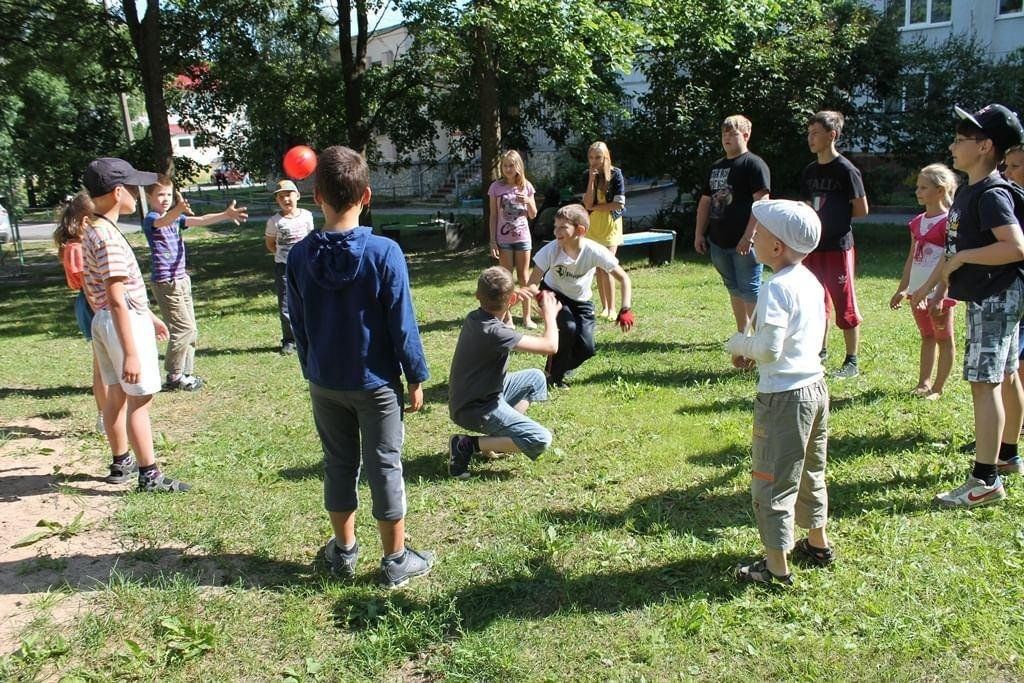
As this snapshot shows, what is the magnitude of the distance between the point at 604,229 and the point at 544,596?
228 inches

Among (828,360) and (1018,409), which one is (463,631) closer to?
(1018,409)

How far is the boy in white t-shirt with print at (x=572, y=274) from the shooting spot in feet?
20.6

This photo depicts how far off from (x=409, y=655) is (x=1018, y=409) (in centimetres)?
353

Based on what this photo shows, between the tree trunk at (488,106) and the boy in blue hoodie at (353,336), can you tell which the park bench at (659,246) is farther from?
the boy in blue hoodie at (353,336)

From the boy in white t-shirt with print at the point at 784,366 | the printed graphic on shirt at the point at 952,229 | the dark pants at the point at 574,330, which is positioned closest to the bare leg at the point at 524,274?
the dark pants at the point at 574,330

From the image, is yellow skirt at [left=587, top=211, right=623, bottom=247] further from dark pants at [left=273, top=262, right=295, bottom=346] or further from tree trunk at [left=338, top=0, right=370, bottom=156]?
tree trunk at [left=338, top=0, right=370, bottom=156]

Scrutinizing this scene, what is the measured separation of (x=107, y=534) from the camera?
4336mm

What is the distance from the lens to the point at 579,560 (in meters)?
3.88

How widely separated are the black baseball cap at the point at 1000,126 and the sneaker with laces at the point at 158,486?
4.86m

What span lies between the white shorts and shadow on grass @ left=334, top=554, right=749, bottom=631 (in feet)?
6.26

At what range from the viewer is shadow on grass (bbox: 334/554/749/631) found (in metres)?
3.46

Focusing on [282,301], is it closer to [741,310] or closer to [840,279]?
[741,310]

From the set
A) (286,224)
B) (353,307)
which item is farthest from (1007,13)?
(353,307)

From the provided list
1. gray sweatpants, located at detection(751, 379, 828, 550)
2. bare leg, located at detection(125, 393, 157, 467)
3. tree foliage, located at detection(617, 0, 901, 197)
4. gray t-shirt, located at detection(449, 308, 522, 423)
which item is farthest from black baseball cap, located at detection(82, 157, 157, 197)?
tree foliage, located at detection(617, 0, 901, 197)
